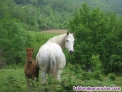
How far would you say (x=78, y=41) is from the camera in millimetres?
39719

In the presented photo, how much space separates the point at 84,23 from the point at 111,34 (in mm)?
5539

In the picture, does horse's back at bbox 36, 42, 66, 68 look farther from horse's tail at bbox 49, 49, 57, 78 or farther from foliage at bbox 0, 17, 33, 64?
foliage at bbox 0, 17, 33, 64

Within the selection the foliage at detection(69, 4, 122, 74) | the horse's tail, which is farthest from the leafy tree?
the horse's tail

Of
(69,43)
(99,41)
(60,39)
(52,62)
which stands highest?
(60,39)

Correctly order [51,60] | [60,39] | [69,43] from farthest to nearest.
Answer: [60,39], [69,43], [51,60]

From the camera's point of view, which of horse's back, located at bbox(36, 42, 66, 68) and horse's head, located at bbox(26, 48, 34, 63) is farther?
horse's head, located at bbox(26, 48, 34, 63)

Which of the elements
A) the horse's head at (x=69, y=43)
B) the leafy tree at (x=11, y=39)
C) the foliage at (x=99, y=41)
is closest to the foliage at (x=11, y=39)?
the leafy tree at (x=11, y=39)

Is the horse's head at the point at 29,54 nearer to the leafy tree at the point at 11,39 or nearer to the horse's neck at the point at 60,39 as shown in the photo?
the horse's neck at the point at 60,39

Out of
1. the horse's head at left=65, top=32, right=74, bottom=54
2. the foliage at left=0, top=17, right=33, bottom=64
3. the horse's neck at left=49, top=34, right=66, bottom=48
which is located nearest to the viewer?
the horse's head at left=65, top=32, right=74, bottom=54

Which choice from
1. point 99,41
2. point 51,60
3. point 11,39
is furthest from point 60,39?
point 11,39

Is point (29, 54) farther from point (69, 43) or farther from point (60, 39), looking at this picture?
point (69, 43)

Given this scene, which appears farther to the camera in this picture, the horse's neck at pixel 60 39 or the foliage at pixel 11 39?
the foliage at pixel 11 39

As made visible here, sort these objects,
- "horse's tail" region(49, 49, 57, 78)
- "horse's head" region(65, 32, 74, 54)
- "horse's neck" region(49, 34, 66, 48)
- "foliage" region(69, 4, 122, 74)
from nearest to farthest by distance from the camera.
Result: "horse's tail" region(49, 49, 57, 78) < "horse's head" region(65, 32, 74, 54) < "horse's neck" region(49, 34, 66, 48) < "foliage" region(69, 4, 122, 74)

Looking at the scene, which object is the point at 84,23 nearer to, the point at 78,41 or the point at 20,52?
the point at 78,41
